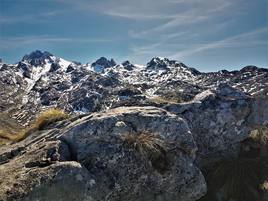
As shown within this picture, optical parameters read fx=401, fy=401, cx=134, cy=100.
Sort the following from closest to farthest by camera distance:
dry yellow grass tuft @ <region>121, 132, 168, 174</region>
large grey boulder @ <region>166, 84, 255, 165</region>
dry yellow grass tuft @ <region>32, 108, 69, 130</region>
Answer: dry yellow grass tuft @ <region>121, 132, 168, 174</region>
dry yellow grass tuft @ <region>32, 108, 69, 130</region>
large grey boulder @ <region>166, 84, 255, 165</region>

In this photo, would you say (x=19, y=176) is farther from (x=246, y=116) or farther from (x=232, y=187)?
(x=246, y=116)

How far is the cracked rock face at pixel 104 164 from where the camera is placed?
10.1m

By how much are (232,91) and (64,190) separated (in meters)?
10.7

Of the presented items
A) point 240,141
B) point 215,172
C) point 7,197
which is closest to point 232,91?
point 240,141

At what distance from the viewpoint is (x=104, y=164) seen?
11.1 metres

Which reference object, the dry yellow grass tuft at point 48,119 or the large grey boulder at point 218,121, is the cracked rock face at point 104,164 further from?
the large grey boulder at point 218,121

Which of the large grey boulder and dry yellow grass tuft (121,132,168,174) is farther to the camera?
the large grey boulder

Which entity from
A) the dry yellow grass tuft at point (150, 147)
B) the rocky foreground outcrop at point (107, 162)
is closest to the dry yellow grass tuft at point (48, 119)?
the rocky foreground outcrop at point (107, 162)

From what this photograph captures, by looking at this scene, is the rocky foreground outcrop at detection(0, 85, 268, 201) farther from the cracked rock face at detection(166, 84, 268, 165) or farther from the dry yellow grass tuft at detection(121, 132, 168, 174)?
the cracked rock face at detection(166, 84, 268, 165)

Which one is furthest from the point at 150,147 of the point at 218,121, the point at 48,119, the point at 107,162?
the point at 218,121

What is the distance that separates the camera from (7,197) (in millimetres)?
9625

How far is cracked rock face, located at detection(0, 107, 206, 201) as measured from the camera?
10.1 metres

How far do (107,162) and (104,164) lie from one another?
102 millimetres

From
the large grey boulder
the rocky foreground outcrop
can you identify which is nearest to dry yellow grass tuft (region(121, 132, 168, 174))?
the rocky foreground outcrop
